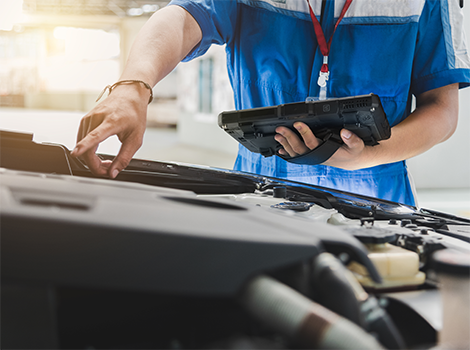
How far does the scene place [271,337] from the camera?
0.33m

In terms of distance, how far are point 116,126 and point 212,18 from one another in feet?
1.73

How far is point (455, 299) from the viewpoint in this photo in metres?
0.33

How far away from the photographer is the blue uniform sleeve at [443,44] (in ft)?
3.63

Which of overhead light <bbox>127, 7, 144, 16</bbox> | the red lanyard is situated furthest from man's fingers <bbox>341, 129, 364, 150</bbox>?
overhead light <bbox>127, 7, 144, 16</bbox>

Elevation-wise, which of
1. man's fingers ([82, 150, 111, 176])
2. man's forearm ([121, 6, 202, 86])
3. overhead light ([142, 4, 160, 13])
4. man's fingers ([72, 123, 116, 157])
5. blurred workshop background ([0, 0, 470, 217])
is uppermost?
overhead light ([142, 4, 160, 13])

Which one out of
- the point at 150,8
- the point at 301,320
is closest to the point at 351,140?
the point at 301,320

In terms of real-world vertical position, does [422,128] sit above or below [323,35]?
below

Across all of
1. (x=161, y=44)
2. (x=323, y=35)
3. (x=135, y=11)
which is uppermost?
(x=135, y=11)

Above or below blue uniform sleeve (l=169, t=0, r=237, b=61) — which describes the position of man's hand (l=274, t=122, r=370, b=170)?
below

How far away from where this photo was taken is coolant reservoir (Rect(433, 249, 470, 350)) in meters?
0.32

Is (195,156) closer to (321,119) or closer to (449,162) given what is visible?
(449,162)

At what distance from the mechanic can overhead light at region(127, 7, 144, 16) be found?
12.1 meters

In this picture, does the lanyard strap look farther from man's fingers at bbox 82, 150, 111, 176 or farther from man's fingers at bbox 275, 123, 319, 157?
man's fingers at bbox 82, 150, 111, 176

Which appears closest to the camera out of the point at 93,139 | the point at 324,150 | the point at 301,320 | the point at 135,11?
the point at 301,320
